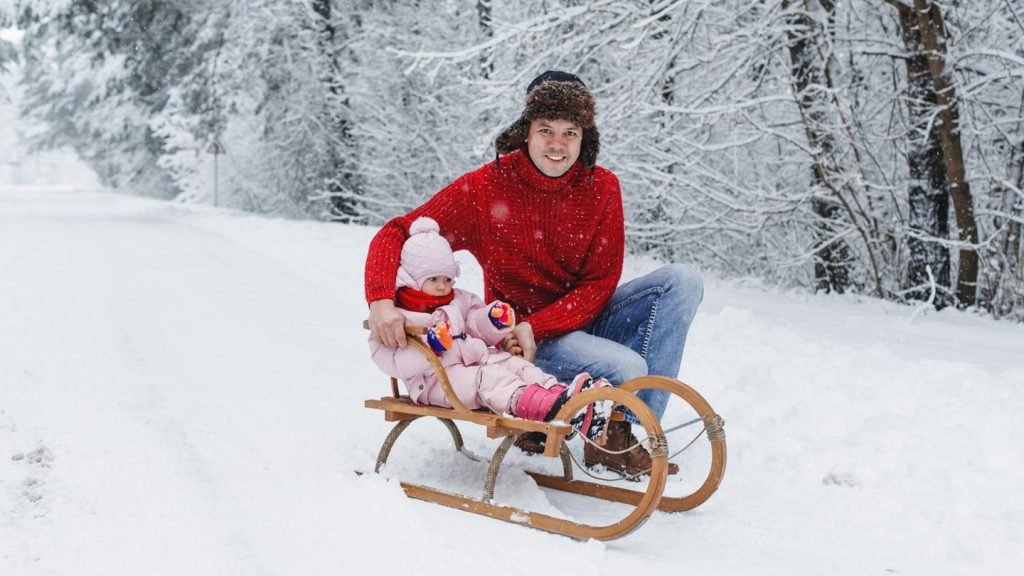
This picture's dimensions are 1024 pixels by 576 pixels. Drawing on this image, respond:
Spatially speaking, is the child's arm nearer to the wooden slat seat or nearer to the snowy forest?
the wooden slat seat

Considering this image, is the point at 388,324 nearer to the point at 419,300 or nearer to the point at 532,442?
the point at 419,300

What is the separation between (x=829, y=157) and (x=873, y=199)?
1.13 m

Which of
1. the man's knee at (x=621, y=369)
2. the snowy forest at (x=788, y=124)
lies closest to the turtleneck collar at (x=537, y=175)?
the man's knee at (x=621, y=369)

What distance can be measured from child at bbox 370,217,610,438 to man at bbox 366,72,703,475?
0.15 metres

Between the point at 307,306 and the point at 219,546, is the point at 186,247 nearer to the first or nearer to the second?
the point at 307,306

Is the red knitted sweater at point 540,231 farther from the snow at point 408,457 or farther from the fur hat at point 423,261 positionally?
the snow at point 408,457

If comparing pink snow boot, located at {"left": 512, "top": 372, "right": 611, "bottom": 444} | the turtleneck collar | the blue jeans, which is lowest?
pink snow boot, located at {"left": 512, "top": 372, "right": 611, "bottom": 444}

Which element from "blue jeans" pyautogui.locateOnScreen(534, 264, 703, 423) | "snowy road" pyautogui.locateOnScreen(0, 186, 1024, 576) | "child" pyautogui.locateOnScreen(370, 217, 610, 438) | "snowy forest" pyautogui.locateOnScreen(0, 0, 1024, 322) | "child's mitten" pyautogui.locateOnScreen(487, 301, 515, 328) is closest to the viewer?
"snowy road" pyautogui.locateOnScreen(0, 186, 1024, 576)

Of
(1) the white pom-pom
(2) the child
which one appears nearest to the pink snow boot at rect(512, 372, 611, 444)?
(2) the child

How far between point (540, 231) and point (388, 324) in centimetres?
72

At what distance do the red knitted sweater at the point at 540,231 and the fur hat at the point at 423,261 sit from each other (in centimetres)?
18

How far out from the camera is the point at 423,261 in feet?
9.34

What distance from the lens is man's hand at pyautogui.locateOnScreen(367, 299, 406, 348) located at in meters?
2.72

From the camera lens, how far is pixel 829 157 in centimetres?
682
